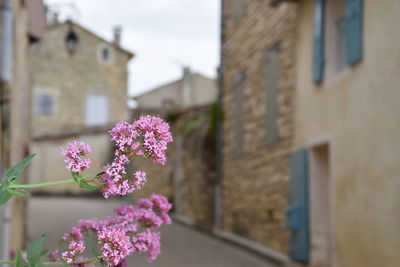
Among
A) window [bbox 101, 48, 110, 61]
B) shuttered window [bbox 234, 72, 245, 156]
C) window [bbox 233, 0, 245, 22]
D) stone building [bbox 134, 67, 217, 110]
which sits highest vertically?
window [bbox 101, 48, 110, 61]

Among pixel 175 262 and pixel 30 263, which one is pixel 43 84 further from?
pixel 30 263

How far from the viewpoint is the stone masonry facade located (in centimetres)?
1041

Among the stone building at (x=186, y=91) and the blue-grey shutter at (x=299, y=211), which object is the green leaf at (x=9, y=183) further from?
→ the stone building at (x=186, y=91)

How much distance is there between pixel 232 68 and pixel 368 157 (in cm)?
642

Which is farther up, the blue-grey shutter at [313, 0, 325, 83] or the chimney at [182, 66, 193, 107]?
the chimney at [182, 66, 193, 107]

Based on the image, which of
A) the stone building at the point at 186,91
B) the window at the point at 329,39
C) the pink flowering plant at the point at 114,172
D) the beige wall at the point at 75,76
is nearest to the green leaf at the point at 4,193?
the pink flowering plant at the point at 114,172

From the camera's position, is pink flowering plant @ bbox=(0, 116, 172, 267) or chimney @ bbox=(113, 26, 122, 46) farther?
chimney @ bbox=(113, 26, 122, 46)

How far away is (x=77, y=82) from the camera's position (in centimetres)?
3247

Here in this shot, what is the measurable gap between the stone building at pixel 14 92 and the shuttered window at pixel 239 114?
354cm

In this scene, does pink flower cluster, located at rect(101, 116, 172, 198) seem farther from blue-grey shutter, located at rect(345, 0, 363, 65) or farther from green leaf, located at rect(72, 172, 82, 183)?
→ blue-grey shutter, located at rect(345, 0, 363, 65)

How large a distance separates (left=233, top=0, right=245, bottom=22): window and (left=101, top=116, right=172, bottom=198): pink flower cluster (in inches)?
438

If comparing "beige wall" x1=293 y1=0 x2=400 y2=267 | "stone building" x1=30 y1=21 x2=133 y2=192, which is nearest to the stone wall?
"beige wall" x1=293 y1=0 x2=400 y2=267

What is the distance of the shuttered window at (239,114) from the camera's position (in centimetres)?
1256

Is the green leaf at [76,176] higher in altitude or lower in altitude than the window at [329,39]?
lower
